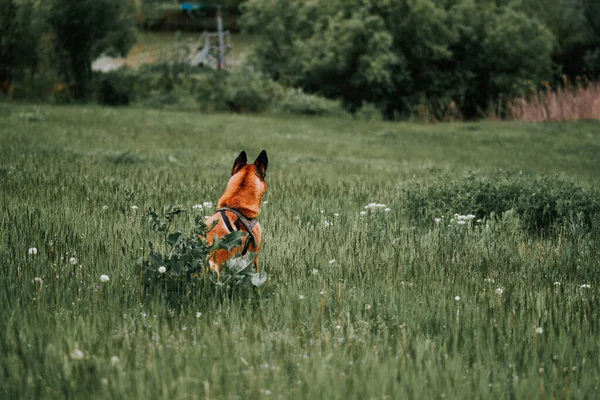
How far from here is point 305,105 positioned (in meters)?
25.3

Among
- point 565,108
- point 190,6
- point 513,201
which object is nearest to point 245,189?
point 513,201

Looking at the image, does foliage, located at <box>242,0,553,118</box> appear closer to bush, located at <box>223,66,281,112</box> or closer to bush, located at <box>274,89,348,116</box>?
bush, located at <box>274,89,348,116</box>

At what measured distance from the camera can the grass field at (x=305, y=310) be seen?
2283 millimetres

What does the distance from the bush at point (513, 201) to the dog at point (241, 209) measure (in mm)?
2540

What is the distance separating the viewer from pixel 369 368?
2414mm

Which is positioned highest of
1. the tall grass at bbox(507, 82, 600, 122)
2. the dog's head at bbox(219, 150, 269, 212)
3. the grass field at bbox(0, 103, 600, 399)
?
the tall grass at bbox(507, 82, 600, 122)

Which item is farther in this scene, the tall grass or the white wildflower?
the tall grass

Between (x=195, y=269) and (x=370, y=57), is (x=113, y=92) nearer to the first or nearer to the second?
(x=370, y=57)

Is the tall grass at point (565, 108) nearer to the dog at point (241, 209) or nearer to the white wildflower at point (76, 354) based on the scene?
the dog at point (241, 209)

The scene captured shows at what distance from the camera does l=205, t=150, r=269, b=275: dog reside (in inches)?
137

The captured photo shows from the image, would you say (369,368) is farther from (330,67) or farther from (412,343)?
(330,67)

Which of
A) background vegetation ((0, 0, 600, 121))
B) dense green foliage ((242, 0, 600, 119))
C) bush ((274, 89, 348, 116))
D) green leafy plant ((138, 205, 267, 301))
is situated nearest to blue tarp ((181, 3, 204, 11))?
background vegetation ((0, 0, 600, 121))

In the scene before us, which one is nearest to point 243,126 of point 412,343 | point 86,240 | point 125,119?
point 125,119

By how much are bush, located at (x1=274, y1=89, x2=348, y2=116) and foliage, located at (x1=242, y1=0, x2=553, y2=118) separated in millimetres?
1883
